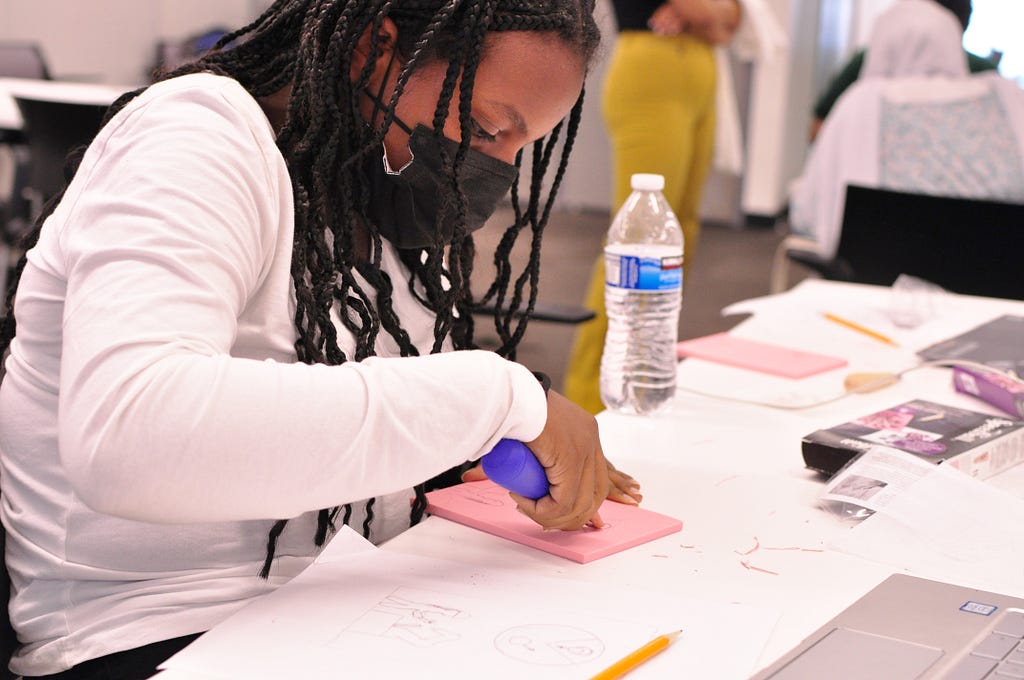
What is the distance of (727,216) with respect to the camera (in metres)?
7.46

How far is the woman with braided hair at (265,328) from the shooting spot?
2.47ft

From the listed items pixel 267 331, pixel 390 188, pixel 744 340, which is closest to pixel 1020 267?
pixel 744 340

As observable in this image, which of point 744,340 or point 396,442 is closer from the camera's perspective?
point 396,442

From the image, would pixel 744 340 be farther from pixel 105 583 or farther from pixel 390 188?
pixel 105 583

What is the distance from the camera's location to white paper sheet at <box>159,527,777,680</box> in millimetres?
724

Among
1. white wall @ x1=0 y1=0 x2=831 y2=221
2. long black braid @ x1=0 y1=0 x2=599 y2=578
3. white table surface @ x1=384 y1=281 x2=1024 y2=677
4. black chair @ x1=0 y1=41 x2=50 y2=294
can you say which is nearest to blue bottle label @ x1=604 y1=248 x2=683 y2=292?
white table surface @ x1=384 y1=281 x2=1024 y2=677

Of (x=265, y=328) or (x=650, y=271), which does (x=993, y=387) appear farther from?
(x=265, y=328)

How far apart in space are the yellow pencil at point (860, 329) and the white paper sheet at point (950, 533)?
2.56ft

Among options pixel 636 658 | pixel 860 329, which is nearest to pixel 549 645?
pixel 636 658

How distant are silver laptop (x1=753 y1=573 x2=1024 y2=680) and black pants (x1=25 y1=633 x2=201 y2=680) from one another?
49cm

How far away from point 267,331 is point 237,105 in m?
0.20

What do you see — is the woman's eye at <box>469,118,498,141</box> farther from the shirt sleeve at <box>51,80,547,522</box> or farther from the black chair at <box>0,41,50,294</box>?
the black chair at <box>0,41,50,294</box>

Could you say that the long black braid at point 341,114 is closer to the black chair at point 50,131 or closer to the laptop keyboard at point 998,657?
the laptop keyboard at point 998,657

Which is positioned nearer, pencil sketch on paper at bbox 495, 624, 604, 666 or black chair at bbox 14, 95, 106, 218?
pencil sketch on paper at bbox 495, 624, 604, 666
